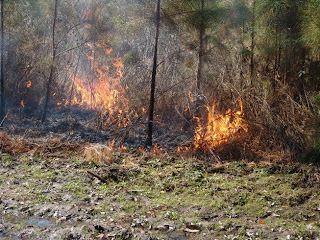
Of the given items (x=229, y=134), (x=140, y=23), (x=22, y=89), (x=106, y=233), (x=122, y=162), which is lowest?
(x=106, y=233)

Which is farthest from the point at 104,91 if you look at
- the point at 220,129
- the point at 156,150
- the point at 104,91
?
the point at 220,129

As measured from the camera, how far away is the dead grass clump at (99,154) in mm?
9227

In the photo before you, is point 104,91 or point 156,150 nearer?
point 156,150

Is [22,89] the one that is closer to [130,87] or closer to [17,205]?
[130,87]

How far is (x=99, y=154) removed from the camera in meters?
9.23

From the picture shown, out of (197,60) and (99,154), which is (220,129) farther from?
(197,60)

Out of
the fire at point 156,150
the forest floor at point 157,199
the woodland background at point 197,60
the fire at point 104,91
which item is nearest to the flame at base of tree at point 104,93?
the fire at point 104,91

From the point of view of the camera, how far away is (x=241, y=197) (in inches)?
286

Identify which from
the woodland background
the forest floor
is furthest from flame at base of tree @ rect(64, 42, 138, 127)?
the forest floor

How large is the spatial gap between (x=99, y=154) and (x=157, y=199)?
2423 mm

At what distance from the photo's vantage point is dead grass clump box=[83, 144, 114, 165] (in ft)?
30.3

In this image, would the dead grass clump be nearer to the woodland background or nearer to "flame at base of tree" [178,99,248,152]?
the woodland background

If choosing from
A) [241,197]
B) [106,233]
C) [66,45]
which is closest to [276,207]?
[241,197]

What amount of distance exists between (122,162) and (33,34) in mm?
9163
